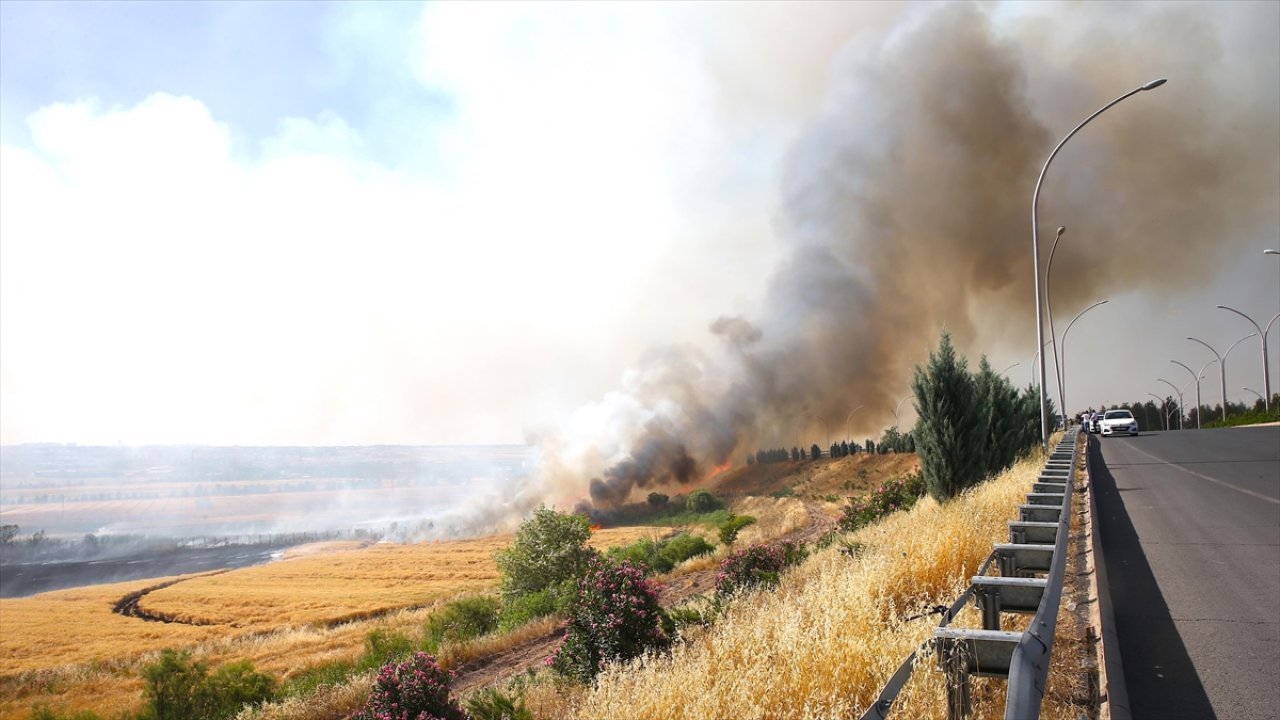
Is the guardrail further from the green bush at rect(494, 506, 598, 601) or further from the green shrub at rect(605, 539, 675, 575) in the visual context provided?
the green shrub at rect(605, 539, 675, 575)

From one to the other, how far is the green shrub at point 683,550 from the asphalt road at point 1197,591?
21625 mm

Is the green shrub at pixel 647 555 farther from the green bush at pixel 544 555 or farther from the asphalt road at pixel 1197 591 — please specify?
the asphalt road at pixel 1197 591

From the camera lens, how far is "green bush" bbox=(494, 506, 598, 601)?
94.5ft

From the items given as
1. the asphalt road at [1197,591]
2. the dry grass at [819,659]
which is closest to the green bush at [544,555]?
the asphalt road at [1197,591]

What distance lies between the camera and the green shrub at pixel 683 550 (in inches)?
1423

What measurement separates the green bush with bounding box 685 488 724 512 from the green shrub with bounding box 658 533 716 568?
25.2 m

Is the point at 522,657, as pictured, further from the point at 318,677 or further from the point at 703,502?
the point at 703,502

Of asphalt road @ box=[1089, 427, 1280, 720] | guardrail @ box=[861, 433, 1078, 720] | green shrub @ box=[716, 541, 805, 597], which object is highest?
guardrail @ box=[861, 433, 1078, 720]

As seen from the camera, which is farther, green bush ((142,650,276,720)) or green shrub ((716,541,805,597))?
green bush ((142,650,276,720))

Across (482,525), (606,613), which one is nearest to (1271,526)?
(606,613)

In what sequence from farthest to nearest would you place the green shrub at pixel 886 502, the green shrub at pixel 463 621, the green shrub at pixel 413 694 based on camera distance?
1. the green shrub at pixel 463 621
2. the green shrub at pixel 886 502
3. the green shrub at pixel 413 694

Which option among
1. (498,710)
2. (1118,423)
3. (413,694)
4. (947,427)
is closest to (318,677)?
(413,694)

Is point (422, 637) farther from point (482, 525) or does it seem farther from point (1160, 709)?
point (482, 525)

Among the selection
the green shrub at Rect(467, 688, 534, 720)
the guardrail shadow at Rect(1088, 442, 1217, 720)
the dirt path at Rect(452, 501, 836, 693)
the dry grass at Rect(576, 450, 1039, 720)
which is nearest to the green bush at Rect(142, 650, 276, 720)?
the dirt path at Rect(452, 501, 836, 693)
